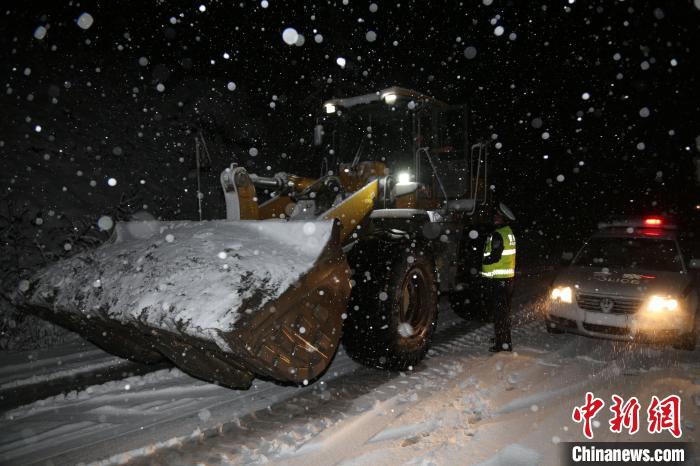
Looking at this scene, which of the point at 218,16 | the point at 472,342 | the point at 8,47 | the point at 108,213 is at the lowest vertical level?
the point at 472,342

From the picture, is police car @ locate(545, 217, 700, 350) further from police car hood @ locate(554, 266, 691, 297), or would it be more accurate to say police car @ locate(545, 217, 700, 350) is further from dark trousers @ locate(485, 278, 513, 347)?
dark trousers @ locate(485, 278, 513, 347)

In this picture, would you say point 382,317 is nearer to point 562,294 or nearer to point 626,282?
point 562,294

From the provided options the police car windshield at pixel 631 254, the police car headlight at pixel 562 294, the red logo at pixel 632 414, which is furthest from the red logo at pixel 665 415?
the police car windshield at pixel 631 254

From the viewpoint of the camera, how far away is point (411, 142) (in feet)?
21.1

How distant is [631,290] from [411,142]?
3091 mm

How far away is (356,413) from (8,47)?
14146mm

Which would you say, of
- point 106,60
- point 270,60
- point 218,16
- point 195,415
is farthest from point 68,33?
point 195,415

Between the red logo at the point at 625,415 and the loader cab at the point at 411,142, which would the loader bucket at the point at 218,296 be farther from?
the loader cab at the point at 411,142

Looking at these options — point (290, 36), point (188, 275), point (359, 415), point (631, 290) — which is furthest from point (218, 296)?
point (290, 36)

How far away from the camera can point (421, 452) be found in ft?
10.4

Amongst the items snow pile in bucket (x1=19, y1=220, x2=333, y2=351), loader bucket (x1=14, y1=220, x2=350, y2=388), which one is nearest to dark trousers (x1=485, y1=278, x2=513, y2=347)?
loader bucket (x1=14, y1=220, x2=350, y2=388)

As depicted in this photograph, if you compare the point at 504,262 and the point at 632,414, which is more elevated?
the point at 504,262

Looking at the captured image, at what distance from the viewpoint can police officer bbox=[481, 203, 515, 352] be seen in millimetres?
5523

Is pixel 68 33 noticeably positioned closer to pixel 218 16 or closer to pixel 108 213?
pixel 218 16
